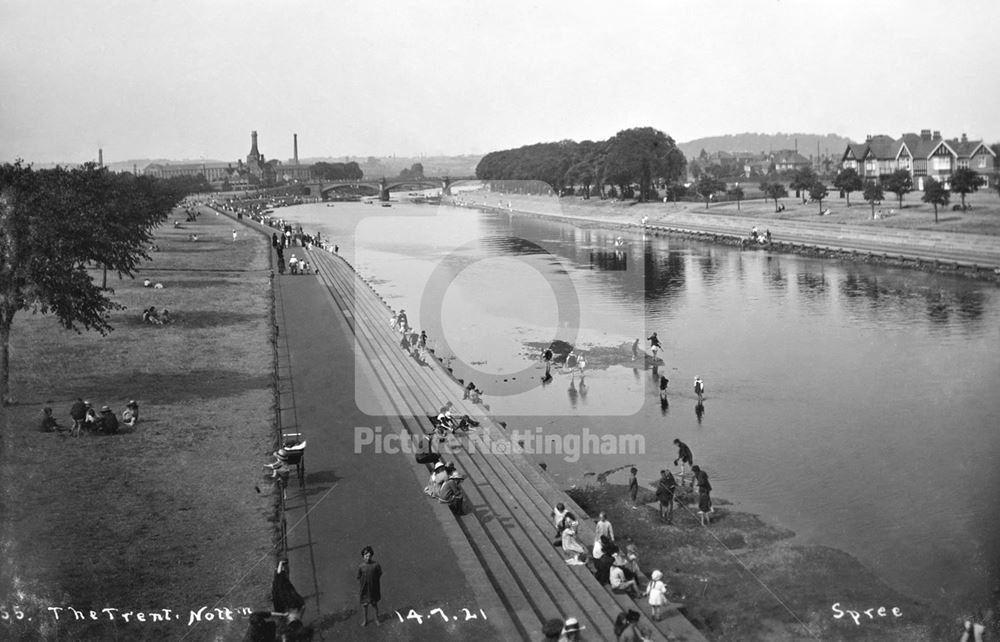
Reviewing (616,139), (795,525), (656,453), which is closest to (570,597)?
(795,525)

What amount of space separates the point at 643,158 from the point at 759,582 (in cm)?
10238

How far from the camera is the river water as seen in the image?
17.5 metres

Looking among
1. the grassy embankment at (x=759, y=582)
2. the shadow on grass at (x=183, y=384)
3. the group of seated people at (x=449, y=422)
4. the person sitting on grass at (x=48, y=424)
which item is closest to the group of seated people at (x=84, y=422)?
the person sitting on grass at (x=48, y=424)

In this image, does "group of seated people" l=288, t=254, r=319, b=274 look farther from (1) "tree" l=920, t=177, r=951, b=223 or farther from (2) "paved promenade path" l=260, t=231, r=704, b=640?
(1) "tree" l=920, t=177, r=951, b=223

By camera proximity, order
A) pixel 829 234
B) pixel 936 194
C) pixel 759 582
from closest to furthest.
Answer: pixel 759 582
pixel 936 194
pixel 829 234

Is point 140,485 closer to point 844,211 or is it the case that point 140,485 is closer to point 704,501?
point 704,501

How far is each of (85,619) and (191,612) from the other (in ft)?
4.44

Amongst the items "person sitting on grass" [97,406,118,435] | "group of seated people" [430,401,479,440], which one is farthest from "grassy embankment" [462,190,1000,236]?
"person sitting on grass" [97,406,118,435]

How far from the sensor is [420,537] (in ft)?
48.9

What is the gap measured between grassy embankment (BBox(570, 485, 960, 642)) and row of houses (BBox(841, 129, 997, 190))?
246 feet

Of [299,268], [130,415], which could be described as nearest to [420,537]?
[130,415]

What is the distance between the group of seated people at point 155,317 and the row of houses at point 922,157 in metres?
72.7

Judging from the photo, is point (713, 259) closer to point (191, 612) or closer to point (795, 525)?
point (795, 525)

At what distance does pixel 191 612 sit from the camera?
40.5 feet
